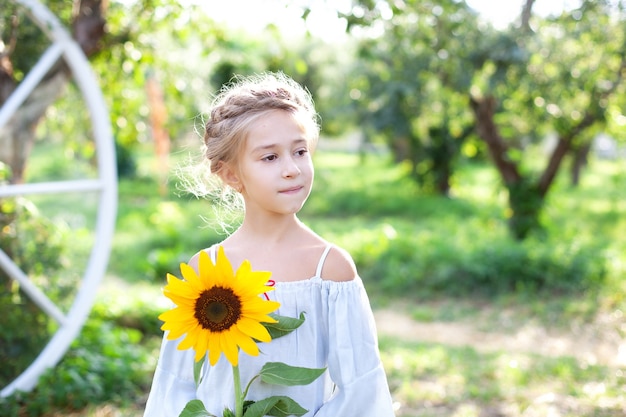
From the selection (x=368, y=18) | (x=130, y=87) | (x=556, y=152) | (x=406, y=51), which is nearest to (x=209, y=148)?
(x=368, y=18)

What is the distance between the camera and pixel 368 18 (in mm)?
3430

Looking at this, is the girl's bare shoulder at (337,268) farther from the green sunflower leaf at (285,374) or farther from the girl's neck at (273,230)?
the green sunflower leaf at (285,374)

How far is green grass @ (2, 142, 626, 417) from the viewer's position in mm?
3961

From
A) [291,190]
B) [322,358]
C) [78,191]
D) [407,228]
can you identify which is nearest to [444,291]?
[407,228]

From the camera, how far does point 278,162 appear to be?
1583 mm

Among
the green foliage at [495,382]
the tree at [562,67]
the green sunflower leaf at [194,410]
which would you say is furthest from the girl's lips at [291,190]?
the tree at [562,67]

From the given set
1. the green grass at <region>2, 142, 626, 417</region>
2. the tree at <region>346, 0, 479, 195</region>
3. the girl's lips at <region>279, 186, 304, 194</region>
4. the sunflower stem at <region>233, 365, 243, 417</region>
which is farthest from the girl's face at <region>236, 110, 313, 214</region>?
the tree at <region>346, 0, 479, 195</region>

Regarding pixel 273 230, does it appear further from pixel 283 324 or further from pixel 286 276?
pixel 283 324

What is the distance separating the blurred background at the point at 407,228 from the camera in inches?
149

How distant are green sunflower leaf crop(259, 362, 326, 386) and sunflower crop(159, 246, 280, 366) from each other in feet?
0.24

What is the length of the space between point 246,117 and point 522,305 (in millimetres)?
5370

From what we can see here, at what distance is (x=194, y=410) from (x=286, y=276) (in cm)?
34

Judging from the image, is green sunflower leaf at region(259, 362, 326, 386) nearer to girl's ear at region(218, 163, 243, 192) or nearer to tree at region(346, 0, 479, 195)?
girl's ear at region(218, 163, 243, 192)

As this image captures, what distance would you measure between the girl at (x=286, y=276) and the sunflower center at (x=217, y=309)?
0.16 metres
